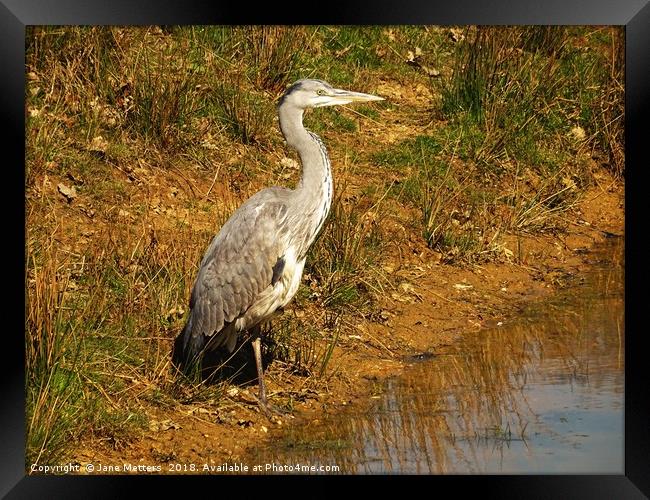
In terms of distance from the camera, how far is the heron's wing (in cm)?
590

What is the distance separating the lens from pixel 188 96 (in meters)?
7.97

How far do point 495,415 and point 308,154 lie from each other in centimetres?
152

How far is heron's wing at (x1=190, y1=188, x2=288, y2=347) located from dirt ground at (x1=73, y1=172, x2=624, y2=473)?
436 mm

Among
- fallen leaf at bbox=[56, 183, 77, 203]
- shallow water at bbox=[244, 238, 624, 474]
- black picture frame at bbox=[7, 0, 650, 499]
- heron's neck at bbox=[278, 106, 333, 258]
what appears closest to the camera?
black picture frame at bbox=[7, 0, 650, 499]

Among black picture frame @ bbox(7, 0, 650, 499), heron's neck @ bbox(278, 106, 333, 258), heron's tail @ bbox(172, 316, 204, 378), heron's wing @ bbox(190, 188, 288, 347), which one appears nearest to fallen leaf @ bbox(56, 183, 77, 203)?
heron's tail @ bbox(172, 316, 204, 378)

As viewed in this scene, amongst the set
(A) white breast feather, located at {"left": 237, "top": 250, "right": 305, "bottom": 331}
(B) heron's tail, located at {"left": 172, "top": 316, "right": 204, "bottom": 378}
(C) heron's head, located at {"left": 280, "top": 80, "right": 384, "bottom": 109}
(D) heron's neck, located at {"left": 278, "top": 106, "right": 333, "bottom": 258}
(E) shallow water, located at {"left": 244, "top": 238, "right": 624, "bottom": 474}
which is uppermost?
(C) heron's head, located at {"left": 280, "top": 80, "right": 384, "bottom": 109}

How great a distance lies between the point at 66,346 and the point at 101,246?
1.31 meters

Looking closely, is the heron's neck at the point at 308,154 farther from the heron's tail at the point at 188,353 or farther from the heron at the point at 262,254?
the heron's tail at the point at 188,353

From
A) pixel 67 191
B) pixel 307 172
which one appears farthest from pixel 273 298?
pixel 67 191

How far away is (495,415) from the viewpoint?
602 cm

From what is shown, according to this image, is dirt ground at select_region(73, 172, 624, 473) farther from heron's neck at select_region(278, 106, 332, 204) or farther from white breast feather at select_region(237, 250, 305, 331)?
heron's neck at select_region(278, 106, 332, 204)
